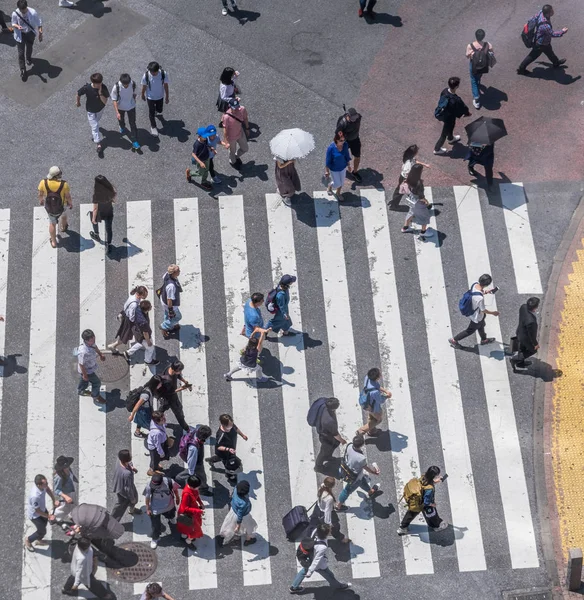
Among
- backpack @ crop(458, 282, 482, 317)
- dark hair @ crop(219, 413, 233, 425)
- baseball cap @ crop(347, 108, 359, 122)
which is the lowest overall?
dark hair @ crop(219, 413, 233, 425)

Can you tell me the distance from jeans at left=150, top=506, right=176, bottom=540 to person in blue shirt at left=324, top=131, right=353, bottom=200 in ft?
26.5

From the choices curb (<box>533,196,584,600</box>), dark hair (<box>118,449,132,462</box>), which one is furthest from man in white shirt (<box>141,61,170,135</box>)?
curb (<box>533,196,584,600</box>)

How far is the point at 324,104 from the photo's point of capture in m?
26.2

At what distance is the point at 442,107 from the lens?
2480 cm

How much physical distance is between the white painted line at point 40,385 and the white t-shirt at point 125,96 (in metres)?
2.81

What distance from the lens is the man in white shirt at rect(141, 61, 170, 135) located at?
24.8m

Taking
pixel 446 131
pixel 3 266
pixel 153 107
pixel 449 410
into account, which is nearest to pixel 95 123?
pixel 153 107

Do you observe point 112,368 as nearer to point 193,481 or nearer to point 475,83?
point 193,481

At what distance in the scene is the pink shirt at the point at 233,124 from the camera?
2441 centimetres

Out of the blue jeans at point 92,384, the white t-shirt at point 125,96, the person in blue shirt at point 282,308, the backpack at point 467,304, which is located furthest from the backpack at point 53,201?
the backpack at point 467,304

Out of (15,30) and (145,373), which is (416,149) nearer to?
(145,373)

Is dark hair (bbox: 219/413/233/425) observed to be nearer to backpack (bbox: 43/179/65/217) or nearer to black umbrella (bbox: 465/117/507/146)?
backpack (bbox: 43/179/65/217)

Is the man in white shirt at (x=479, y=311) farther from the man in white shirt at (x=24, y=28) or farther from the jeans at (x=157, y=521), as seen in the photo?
the man in white shirt at (x=24, y=28)

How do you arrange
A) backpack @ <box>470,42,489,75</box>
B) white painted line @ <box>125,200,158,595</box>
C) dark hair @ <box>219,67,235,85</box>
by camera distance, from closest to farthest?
white painted line @ <box>125,200,158,595</box> < dark hair @ <box>219,67,235,85</box> < backpack @ <box>470,42,489,75</box>
